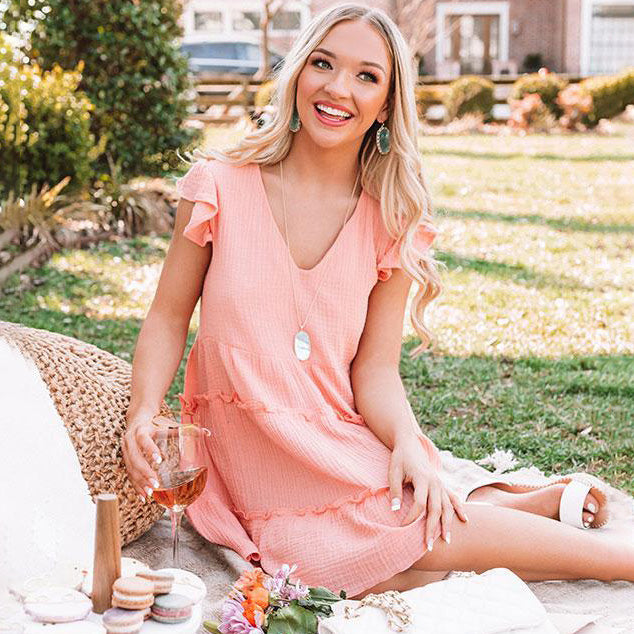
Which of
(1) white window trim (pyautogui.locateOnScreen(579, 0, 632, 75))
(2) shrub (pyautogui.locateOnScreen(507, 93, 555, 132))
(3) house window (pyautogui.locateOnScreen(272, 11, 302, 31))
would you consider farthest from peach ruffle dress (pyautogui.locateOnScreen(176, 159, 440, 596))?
(1) white window trim (pyautogui.locateOnScreen(579, 0, 632, 75))

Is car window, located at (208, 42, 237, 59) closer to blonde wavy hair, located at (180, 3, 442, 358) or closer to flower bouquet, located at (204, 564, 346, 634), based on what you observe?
blonde wavy hair, located at (180, 3, 442, 358)

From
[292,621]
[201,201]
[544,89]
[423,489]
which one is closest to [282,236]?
[201,201]

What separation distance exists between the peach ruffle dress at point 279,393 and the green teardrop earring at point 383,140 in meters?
0.17

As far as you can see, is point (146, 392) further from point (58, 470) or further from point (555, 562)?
point (555, 562)

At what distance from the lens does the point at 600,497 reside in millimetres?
3578

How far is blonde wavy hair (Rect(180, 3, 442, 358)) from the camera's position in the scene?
3268mm

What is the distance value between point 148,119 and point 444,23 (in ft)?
71.9

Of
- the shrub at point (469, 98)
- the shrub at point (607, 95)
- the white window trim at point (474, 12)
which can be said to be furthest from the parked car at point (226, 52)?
the shrub at point (607, 95)

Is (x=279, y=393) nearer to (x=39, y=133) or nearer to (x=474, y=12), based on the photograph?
(x=39, y=133)

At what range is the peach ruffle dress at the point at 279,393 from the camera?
10.1 ft

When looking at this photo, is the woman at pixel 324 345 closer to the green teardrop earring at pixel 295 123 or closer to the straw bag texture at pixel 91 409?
the green teardrop earring at pixel 295 123

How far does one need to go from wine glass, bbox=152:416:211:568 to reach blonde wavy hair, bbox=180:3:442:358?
1052 mm

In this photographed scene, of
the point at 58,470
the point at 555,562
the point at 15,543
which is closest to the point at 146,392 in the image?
the point at 58,470

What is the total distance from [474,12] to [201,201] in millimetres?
28647
